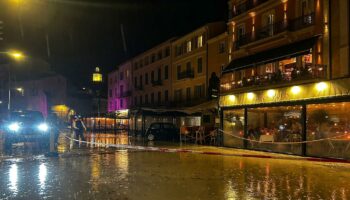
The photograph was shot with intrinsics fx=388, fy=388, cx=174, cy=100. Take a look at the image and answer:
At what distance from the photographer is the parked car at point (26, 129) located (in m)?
25.6

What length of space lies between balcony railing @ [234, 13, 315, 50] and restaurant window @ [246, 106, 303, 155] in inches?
239

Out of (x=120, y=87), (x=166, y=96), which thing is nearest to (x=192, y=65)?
(x=166, y=96)

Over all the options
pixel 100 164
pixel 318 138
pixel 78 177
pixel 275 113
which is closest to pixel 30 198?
pixel 78 177

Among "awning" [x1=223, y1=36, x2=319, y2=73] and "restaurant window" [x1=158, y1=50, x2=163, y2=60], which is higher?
"restaurant window" [x1=158, y1=50, x2=163, y2=60]

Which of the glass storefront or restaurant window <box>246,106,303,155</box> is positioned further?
restaurant window <box>246,106,303,155</box>

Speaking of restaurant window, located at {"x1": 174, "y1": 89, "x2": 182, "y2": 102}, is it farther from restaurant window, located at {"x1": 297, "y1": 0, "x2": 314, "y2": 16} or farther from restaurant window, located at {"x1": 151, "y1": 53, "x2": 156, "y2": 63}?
restaurant window, located at {"x1": 297, "y1": 0, "x2": 314, "y2": 16}

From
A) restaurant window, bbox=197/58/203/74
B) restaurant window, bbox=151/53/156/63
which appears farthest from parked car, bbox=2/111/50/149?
restaurant window, bbox=151/53/156/63

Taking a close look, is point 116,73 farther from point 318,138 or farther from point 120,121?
point 318,138

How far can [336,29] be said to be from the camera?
20953 mm

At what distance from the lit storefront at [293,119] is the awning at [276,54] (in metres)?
2.68

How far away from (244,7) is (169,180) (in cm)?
2291

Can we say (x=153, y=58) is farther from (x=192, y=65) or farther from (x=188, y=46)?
(x=192, y=65)

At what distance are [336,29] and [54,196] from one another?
17.7 meters

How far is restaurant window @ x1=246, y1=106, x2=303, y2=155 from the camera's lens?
20250mm
